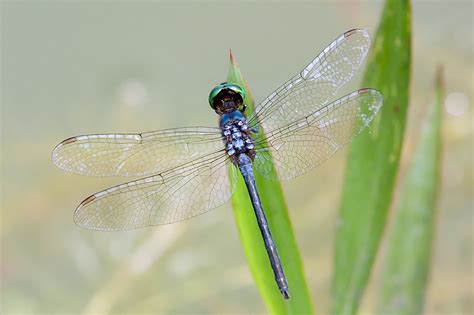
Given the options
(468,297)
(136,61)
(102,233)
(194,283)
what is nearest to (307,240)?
(194,283)

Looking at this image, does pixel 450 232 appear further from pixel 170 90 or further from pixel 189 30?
pixel 189 30

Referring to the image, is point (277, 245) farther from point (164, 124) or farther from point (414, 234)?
point (164, 124)

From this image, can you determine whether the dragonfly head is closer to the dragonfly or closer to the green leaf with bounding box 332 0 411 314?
the dragonfly

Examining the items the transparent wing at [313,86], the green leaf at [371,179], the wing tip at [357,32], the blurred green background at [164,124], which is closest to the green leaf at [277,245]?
the green leaf at [371,179]

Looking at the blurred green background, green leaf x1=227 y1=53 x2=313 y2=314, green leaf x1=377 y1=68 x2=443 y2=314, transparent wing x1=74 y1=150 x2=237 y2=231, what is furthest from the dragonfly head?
the blurred green background

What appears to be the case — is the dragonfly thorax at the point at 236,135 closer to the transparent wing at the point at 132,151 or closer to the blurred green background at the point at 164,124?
the transparent wing at the point at 132,151

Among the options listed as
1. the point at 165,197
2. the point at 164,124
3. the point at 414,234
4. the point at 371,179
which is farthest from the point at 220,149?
the point at 164,124

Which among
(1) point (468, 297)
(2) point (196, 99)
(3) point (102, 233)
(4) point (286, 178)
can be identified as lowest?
(1) point (468, 297)
